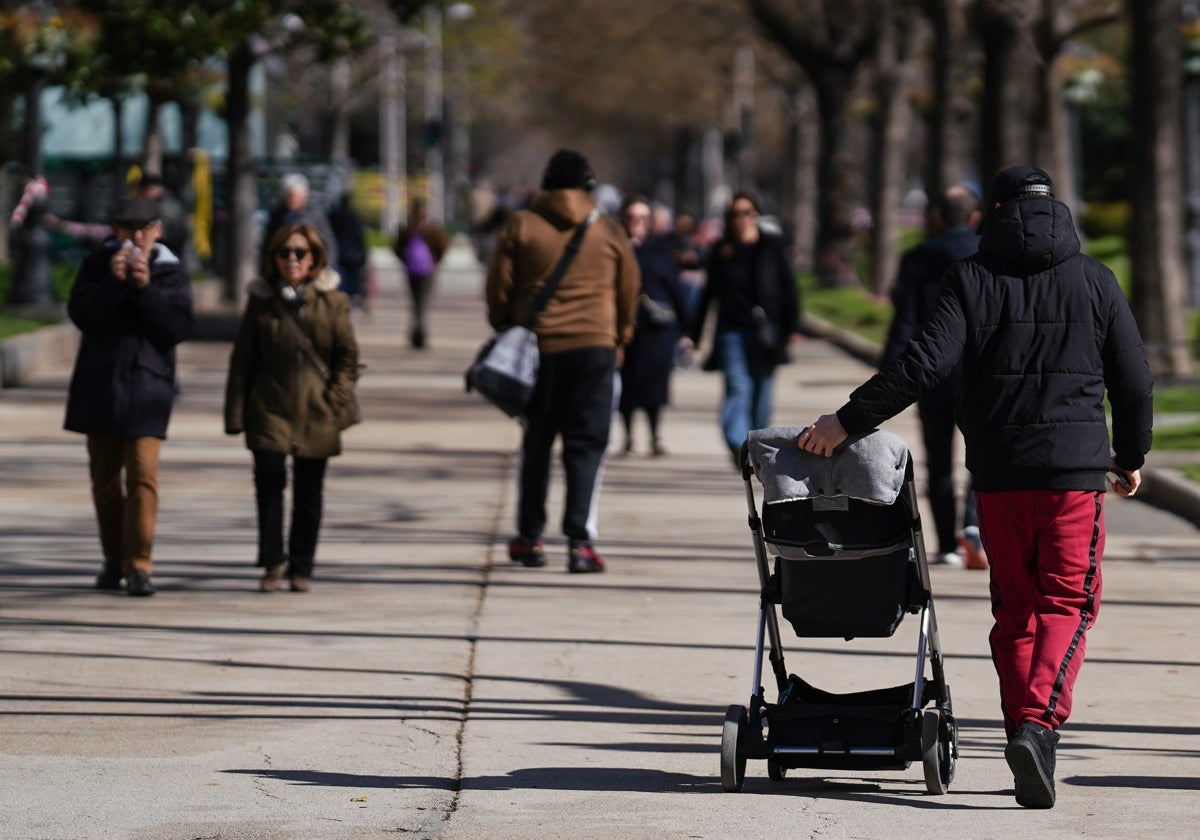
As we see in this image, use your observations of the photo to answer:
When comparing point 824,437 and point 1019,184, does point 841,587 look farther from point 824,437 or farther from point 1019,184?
point 1019,184

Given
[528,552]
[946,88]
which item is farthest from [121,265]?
[946,88]

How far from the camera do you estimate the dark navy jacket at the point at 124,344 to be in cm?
952

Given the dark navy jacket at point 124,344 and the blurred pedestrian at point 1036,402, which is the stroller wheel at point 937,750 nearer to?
the blurred pedestrian at point 1036,402

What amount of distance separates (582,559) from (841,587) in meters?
4.37

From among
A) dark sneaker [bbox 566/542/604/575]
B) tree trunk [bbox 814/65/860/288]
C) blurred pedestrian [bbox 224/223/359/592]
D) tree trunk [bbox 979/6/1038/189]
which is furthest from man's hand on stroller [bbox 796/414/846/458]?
tree trunk [bbox 814/65/860/288]

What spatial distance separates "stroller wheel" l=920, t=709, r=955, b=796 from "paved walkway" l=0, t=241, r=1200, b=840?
0.22 feet

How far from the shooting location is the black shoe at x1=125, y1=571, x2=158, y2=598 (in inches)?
376

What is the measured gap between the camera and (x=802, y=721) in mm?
6023

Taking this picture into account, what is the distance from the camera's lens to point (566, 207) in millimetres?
10281

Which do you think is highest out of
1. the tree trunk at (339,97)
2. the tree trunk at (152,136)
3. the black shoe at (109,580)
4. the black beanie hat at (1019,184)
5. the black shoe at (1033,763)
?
the tree trunk at (339,97)

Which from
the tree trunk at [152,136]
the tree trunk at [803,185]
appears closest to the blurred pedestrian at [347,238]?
the tree trunk at [152,136]

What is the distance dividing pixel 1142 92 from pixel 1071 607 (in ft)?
45.4

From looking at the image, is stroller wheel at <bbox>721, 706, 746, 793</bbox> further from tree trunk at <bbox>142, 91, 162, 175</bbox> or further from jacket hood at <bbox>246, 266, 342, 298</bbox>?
tree trunk at <bbox>142, 91, 162, 175</bbox>

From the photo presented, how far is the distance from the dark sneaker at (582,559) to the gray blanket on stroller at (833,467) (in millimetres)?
4415
